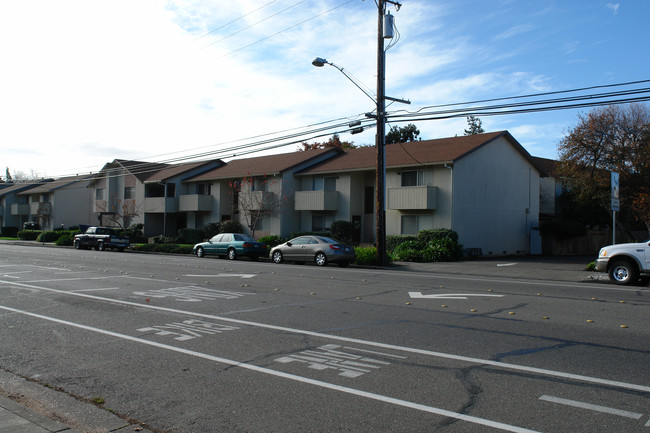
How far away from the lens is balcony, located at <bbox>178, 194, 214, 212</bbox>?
41.8m

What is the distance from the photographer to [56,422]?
461 cm

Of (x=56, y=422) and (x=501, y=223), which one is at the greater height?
(x=501, y=223)

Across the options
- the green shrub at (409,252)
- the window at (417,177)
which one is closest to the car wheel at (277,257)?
the green shrub at (409,252)

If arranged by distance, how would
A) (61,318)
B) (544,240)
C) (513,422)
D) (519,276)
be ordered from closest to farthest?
(513,422)
(61,318)
(519,276)
(544,240)

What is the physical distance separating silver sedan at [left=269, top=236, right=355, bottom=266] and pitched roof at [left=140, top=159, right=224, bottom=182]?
21696 millimetres

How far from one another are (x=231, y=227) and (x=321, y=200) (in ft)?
28.4

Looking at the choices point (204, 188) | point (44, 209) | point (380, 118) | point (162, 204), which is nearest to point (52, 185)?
point (44, 209)

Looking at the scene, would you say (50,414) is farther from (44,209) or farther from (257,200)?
(44,209)

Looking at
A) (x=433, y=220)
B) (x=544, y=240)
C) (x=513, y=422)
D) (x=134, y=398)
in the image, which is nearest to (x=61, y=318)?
(x=134, y=398)

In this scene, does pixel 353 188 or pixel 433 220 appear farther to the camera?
pixel 353 188

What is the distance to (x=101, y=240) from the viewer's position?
36000mm

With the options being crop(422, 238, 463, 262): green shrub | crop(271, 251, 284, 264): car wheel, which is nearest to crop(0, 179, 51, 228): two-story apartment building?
crop(271, 251, 284, 264): car wheel

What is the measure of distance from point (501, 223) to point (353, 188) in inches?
373

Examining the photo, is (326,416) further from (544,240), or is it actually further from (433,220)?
(544,240)
